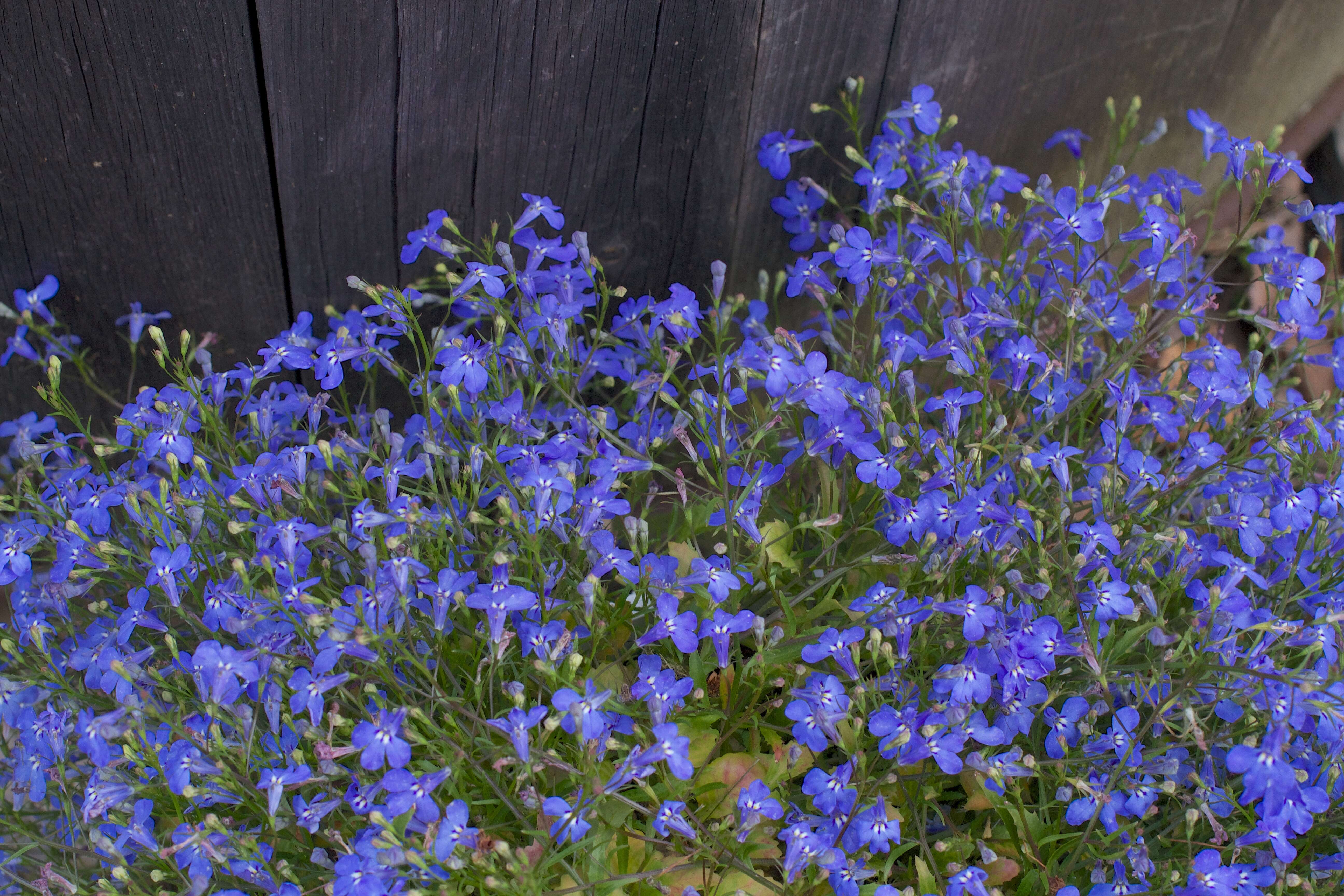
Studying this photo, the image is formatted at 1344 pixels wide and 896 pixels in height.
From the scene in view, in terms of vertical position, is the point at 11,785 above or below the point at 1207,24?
below

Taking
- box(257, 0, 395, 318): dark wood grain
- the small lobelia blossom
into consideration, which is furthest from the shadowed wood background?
the small lobelia blossom

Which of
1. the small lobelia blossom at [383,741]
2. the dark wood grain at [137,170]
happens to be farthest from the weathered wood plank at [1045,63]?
the small lobelia blossom at [383,741]

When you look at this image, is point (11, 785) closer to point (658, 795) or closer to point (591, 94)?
point (658, 795)

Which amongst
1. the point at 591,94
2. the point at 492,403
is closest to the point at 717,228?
the point at 591,94

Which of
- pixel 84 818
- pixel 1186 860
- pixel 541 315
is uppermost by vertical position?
pixel 541 315

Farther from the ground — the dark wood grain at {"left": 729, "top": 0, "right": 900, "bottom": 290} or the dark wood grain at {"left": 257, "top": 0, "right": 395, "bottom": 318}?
the dark wood grain at {"left": 729, "top": 0, "right": 900, "bottom": 290}

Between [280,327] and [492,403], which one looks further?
[280,327]

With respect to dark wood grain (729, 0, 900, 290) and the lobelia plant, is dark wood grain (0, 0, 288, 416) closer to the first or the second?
the lobelia plant

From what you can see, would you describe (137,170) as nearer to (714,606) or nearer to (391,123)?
(391,123)
